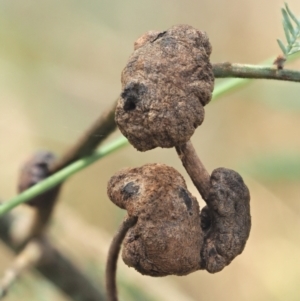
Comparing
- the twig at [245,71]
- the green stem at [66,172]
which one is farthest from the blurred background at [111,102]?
the twig at [245,71]

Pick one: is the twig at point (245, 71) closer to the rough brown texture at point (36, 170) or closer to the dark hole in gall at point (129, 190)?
the dark hole in gall at point (129, 190)

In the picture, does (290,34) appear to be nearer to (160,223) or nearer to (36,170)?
(160,223)

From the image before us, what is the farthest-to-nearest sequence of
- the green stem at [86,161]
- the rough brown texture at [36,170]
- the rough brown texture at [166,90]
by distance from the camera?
the rough brown texture at [36,170], the green stem at [86,161], the rough brown texture at [166,90]

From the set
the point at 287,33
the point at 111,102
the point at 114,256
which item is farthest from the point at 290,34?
the point at 111,102

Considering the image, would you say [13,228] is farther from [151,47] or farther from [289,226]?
[289,226]

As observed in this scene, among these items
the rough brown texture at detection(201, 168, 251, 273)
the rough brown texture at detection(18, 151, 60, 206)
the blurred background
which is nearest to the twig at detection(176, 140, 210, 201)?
the rough brown texture at detection(201, 168, 251, 273)
